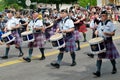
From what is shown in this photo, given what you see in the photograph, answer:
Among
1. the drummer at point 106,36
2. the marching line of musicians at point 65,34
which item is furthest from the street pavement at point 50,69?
the drummer at point 106,36

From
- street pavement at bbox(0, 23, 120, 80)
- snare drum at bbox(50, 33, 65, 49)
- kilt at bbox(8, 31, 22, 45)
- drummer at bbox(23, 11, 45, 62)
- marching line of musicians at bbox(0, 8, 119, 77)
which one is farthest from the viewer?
kilt at bbox(8, 31, 22, 45)

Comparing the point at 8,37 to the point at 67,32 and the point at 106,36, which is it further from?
the point at 106,36

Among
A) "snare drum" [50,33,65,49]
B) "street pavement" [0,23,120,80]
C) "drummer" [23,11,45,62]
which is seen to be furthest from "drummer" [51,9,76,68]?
"drummer" [23,11,45,62]

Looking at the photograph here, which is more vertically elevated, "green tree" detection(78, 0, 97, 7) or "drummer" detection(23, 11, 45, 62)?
"drummer" detection(23, 11, 45, 62)

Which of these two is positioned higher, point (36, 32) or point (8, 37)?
point (36, 32)

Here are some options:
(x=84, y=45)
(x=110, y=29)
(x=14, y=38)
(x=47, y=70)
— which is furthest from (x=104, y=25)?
(x=84, y=45)

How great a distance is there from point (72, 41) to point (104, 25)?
181 cm

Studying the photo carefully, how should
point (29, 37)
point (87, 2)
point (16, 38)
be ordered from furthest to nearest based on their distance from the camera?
point (87, 2)
point (16, 38)
point (29, 37)

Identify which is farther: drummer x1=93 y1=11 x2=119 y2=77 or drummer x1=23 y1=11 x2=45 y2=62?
drummer x1=23 y1=11 x2=45 y2=62

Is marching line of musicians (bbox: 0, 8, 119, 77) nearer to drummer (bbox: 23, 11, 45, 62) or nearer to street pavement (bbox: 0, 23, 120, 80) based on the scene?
drummer (bbox: 23, 11, 45, 62)

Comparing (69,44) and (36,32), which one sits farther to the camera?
(36,32)

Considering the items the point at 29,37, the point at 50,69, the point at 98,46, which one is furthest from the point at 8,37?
the point at 98,46

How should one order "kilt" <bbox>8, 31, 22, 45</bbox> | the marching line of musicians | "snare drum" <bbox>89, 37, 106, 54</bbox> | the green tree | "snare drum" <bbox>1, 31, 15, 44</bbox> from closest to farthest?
"snare drum" <bbox>89, 37, 106, 54</bbox> → the marching line of musicians → "snare drum" <bbox>1, 31, 15, 44</bbox> → "kilt" <bbox>8, 31, 22, 45</bbox> → the green tree

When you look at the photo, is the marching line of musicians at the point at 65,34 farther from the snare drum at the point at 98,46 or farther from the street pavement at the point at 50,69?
the street pavement at the point at 50,69
